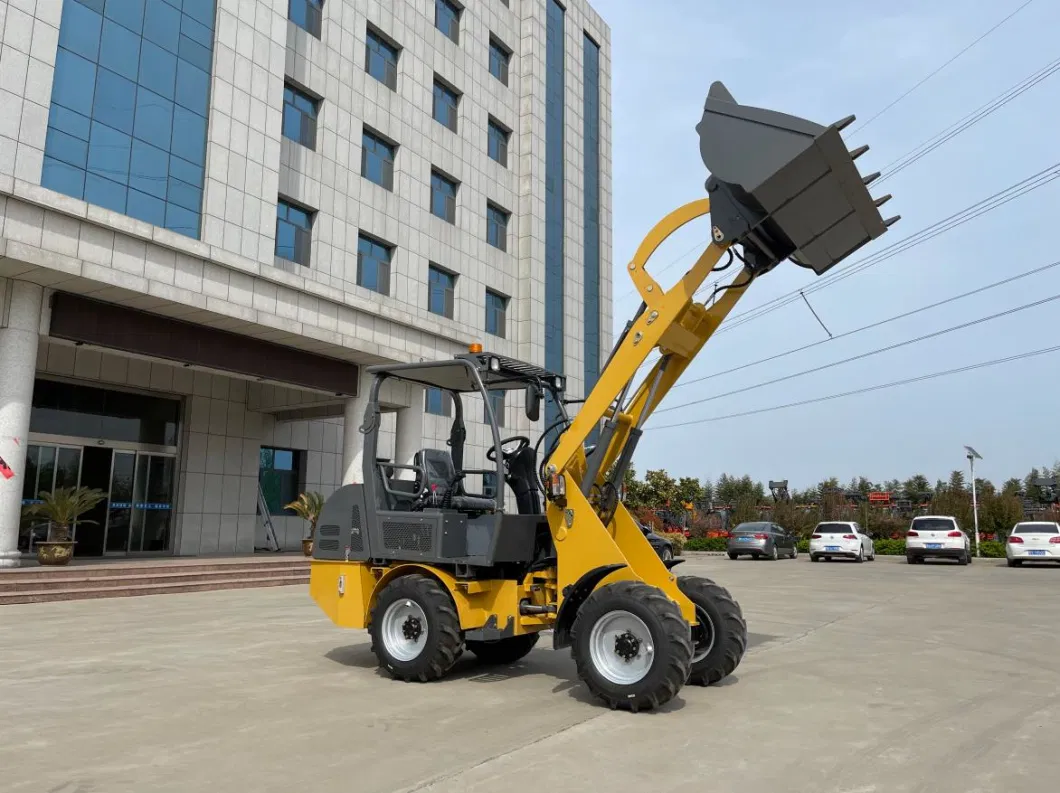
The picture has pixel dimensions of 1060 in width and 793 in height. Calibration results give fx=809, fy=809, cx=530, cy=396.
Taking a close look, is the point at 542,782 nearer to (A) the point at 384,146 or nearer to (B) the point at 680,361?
(B) the point at 680,361

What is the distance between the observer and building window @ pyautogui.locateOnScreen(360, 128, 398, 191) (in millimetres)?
24234

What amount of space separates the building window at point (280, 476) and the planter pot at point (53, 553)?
820cm

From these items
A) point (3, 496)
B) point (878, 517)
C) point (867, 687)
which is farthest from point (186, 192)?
point (878, 517)

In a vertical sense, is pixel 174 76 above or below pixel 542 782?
above

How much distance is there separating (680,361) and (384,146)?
20.6 metres

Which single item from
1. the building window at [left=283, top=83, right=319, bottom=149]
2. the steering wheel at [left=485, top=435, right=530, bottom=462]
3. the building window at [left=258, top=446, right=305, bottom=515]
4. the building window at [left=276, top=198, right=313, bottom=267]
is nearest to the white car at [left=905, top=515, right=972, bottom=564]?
the building window at [left=258, top=446, right=305, bottom=515]

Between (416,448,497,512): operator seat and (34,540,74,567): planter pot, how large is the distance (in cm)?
1063

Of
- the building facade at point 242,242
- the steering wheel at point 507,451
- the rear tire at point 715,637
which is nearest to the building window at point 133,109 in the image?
the building facade at point 242,242

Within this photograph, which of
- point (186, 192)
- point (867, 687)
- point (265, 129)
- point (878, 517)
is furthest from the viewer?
point (878, 517)

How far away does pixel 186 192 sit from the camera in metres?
17.7

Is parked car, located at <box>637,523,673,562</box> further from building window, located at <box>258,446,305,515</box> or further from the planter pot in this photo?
building window, located at <box>258,446,305,515</box>

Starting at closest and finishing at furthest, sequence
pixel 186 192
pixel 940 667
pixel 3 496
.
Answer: pixel 940 667 < pixel 3 496 < pixel 186 192

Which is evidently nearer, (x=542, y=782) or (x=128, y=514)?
(x=542, y=782)

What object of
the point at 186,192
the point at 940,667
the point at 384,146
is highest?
the point at 384,146
